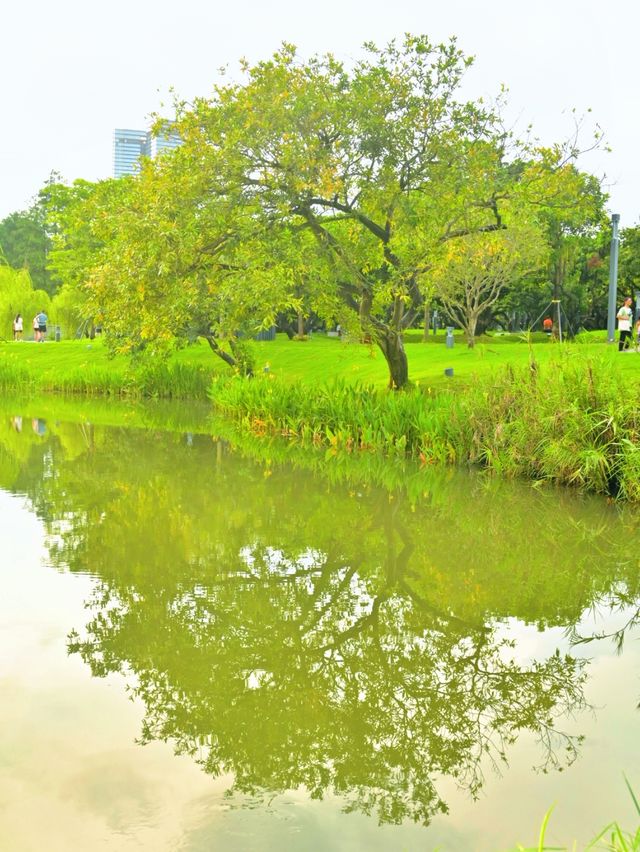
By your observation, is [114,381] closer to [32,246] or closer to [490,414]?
[490,414]

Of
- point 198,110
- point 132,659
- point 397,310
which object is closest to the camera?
point 132,659

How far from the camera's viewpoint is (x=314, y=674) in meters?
5.83

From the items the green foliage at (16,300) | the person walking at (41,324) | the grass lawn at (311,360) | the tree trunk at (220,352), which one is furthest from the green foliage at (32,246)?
the tree trunk at (220,352)

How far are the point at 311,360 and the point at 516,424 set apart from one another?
65.5ft

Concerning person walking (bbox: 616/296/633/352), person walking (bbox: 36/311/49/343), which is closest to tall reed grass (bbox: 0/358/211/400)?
person walking (bbox: 36/311/49/343)

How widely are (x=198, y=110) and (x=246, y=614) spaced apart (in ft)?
43.9

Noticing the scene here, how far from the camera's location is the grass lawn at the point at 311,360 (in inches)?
965

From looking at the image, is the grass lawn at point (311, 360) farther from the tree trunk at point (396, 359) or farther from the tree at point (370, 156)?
the tree at point (370, 156)

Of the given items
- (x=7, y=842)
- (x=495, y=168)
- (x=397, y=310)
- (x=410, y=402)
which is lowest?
(x=7, y=842)

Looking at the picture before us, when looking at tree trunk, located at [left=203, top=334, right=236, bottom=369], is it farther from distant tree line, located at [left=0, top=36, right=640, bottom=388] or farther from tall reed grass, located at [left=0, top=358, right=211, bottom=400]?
distant tree line, located at [left=0, top=36, right=640, bottom=388]

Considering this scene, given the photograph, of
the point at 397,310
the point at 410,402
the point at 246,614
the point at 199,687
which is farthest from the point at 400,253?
the point at 199,687

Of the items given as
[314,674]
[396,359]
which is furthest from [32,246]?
[314,674]

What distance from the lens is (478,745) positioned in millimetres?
4863

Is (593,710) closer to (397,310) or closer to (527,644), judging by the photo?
(527,644)
